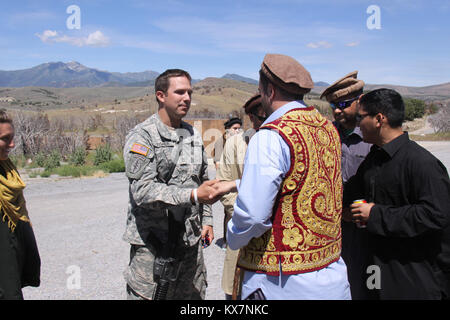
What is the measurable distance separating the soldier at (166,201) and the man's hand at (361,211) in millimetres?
1021

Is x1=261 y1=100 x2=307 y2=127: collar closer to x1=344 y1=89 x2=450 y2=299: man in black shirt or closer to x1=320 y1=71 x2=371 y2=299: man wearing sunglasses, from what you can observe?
x1=344 y1=89 x2=450 y2=299: man in black shirt

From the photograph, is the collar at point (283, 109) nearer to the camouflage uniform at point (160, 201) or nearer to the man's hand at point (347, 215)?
the camouflage uniform at point (160, 201)

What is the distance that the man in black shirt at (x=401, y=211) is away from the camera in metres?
2.27

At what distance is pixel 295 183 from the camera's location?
1828 mm

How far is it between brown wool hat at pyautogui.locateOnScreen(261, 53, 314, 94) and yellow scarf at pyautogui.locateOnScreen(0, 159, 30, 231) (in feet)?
6.22

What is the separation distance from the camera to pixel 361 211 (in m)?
2.46

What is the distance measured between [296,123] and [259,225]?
55 cm

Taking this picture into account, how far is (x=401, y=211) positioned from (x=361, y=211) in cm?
25

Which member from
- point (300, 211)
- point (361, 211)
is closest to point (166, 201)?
point (300, 211)

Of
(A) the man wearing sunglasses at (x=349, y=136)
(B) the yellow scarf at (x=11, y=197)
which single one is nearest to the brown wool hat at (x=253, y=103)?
(A) the man wearing sunglasses at (x=349, y=136)

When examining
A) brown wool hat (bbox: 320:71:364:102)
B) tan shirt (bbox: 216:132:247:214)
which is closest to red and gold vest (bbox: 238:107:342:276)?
brown wool hat (bbox: 320:71:364:102)

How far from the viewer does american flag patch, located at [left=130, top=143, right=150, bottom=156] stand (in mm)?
2555

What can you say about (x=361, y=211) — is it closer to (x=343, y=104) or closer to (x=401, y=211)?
(x=401, y=211)
